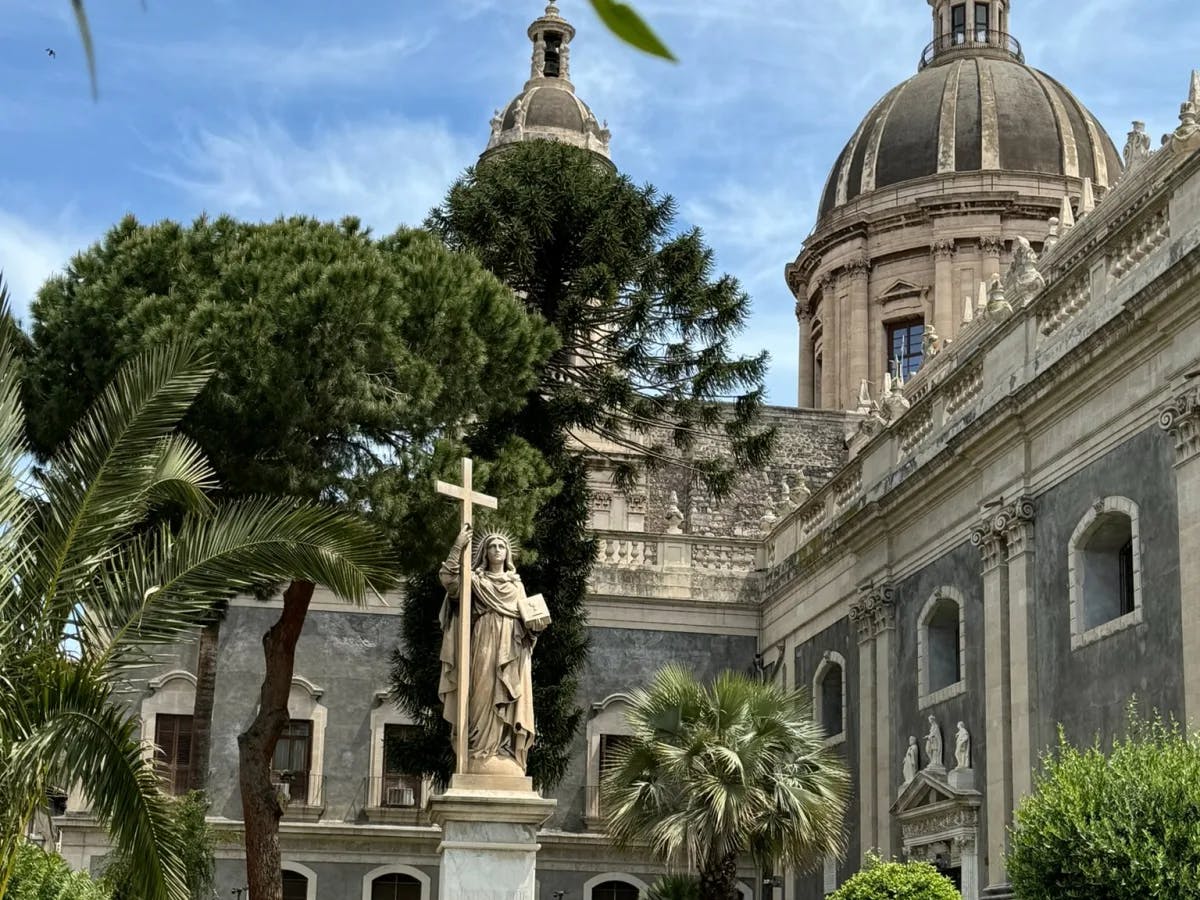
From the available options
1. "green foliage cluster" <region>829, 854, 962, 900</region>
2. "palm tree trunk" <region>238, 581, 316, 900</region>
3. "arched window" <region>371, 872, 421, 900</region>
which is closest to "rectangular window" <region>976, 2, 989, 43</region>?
"arched window" <region>371, 872, 421, 900</region>

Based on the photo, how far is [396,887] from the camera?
1292 inches

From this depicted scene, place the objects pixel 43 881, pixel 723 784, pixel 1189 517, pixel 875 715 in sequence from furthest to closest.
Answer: pixel 875 715 → pixel 723 784 → pixel 1189 517 → pixel 43 881

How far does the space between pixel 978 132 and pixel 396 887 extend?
82.8 feet

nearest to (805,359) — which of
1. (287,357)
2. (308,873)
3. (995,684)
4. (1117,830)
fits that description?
(308,873)

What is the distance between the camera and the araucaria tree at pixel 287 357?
20.4 m

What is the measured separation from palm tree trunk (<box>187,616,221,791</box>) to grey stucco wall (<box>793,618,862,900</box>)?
35.0 feet

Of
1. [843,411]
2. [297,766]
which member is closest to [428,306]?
[297,766]

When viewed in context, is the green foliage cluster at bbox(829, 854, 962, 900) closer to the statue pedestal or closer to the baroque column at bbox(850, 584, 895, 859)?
the baroque column at bbox(850, 584, 895, 859)

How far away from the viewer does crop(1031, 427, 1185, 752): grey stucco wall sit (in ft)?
64.6

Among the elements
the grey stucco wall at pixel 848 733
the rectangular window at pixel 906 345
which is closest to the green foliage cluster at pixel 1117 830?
the grey stucco wall at pixel 848 733

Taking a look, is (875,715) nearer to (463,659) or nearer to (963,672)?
(963,672)

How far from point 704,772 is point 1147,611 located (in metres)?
5.48

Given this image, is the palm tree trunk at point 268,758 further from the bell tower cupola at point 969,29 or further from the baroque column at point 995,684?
the bell tower cupola at point 969,29

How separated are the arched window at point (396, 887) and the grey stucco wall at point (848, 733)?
7.06 metres
